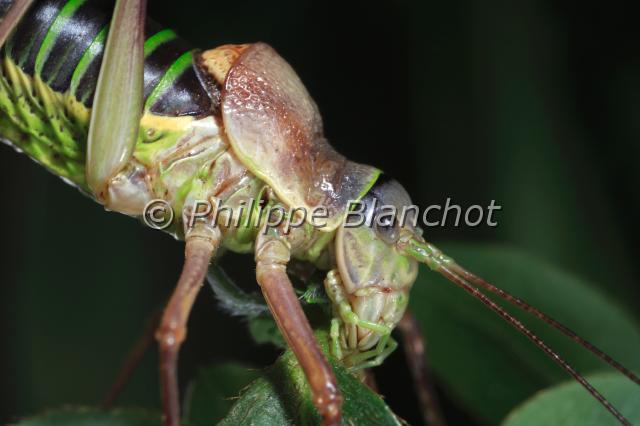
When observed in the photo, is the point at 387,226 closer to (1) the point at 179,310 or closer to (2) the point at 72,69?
(1) the point at 179,310

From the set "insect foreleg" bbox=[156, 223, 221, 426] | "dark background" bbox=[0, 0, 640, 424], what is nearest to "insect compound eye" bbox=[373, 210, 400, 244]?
"insect foreleg" bbox=[156, 223, 221, 426]

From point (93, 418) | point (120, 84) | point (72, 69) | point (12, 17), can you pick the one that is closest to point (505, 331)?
point (93, 418)

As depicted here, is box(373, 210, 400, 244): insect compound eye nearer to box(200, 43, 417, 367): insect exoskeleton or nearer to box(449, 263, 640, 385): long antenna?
box(200, 43, 417, 367): insect exoskeleton

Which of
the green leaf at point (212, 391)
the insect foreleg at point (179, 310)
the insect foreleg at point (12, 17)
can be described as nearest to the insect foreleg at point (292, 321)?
the insect foreleg at point (179, 310)

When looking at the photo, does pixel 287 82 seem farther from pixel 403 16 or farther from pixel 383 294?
pixel 403 16

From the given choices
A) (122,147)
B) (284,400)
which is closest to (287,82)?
(122,147)
